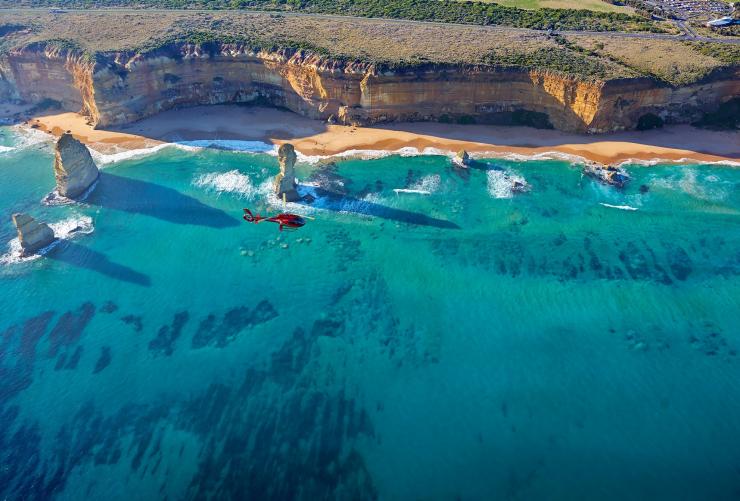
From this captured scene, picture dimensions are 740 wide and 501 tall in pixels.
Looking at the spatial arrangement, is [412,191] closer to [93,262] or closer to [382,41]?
[382,41]

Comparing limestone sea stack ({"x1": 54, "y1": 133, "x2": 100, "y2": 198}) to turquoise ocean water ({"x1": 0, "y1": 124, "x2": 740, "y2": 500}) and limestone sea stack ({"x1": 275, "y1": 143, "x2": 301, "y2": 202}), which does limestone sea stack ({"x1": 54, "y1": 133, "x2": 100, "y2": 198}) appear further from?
limestone sea stack ({"x1": 275, "y1": 143, "x2": 301, "y2": 202})

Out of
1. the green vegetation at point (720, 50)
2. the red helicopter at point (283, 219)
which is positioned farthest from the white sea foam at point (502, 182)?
the green vegetation at point (720, 50)

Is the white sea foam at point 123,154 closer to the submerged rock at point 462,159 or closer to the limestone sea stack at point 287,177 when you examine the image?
the limestone sea stack at point 287,177

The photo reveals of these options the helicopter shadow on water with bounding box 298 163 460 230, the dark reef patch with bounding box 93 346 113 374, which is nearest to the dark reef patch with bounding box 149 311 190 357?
the dark reef patch with bounding box 93 346 113 374

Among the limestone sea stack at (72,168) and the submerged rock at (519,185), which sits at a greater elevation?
the submerged rock at (519,185)

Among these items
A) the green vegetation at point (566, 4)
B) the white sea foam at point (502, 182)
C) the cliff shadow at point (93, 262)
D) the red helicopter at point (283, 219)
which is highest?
the green vegetation at point (566, 4)

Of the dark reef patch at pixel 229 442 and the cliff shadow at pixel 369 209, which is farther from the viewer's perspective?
the cliff shadow at pixel 369 209

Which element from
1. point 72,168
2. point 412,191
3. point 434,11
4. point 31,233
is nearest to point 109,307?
point 31,233
